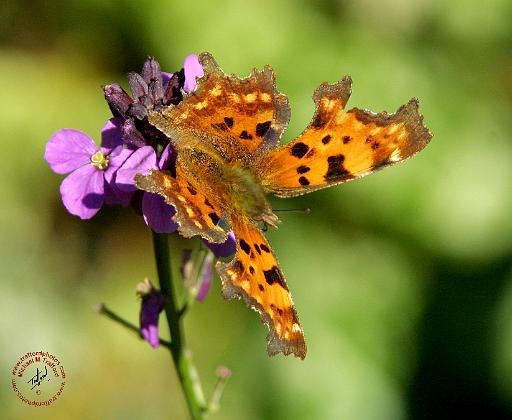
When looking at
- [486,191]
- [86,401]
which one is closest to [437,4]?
[486,191]

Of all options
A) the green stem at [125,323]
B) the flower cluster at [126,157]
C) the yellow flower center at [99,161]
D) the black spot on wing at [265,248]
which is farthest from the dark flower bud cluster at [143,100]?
the green stem at [125,323]

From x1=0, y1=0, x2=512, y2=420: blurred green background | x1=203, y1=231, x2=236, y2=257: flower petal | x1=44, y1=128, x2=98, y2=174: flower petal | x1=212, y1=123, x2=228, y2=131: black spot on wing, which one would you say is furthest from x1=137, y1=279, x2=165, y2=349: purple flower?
x1=0, y1=0, x2=512, y2=420: blurred green background

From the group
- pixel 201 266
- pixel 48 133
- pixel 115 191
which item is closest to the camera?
pixel 115 191

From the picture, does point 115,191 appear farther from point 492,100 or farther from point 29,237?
point 492,100

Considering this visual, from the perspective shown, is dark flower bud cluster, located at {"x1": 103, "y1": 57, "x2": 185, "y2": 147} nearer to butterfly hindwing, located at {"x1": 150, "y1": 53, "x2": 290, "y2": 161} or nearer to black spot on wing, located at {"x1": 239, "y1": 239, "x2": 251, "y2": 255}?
butterfly hindwing, located at {"x1": 150, "y1": 53, "x2": 290, "y2": 161}

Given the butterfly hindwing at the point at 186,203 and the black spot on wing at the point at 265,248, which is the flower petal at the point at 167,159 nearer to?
the butterfly hindwing at the point at 186,203

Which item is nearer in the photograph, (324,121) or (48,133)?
(324,121)

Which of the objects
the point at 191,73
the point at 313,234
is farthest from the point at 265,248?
the point at 313,234
